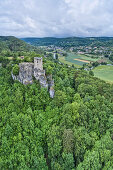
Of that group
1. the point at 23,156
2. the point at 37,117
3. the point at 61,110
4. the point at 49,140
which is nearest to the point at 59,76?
the point at 61,110

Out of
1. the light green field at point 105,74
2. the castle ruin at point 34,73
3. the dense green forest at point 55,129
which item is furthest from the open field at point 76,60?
the dense green forest at point 55,129

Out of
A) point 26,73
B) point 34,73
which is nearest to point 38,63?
point 34,73

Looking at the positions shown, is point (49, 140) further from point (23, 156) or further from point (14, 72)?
point (14, 72)

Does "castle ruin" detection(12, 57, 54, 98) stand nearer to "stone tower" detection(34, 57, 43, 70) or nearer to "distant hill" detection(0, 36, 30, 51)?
"stone tower" detection(34, 57, 43, 70)

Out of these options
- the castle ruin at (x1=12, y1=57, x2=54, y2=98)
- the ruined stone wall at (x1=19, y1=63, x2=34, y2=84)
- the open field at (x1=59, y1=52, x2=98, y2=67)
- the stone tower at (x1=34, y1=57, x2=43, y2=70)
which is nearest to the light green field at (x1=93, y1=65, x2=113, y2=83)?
the open field at (x1=59, y1=52, x2=98, y2=67)

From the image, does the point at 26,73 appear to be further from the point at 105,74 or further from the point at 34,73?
the point at 105,74

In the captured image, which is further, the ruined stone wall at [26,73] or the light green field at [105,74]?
the light green field at [105,74]

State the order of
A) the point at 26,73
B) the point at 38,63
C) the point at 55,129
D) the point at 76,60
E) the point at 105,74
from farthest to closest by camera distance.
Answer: the point at 76,60, the point at 105,74, the point at 26,73, the point at 38,63, the point at 55,129

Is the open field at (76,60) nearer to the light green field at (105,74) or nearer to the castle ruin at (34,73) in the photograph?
the light green field at (105,74)
